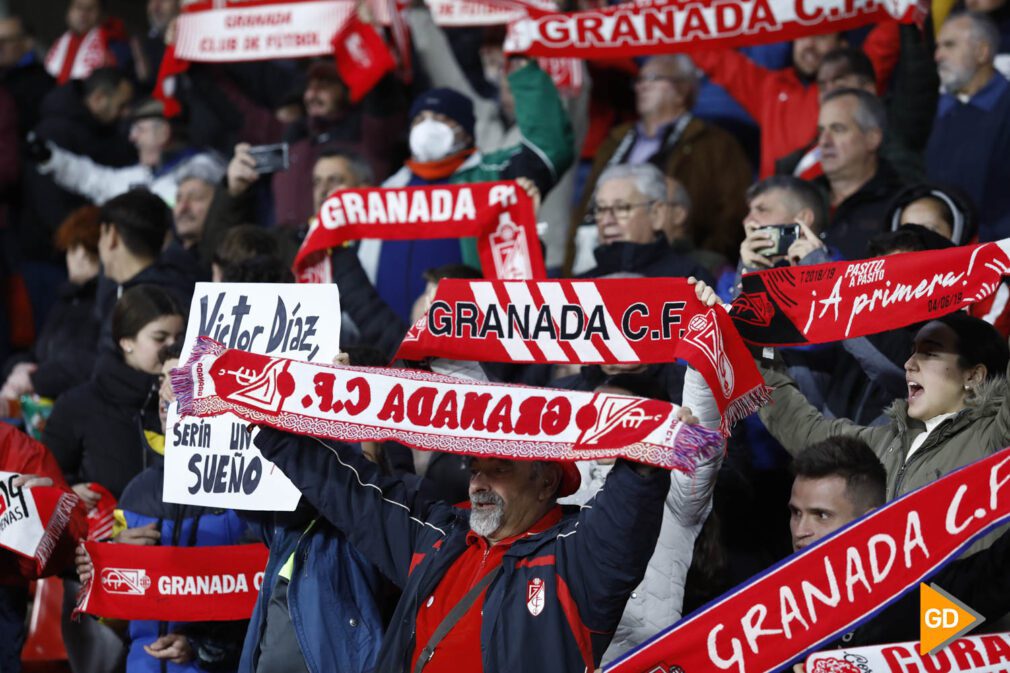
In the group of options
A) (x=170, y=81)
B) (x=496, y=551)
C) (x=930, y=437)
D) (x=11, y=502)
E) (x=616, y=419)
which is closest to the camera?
(x=616, y=419)

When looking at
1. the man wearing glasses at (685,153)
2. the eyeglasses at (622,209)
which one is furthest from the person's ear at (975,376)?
the man wearing glasses at (685,153)

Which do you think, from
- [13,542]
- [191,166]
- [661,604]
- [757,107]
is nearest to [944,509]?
[661,604]

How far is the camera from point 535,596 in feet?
15.2

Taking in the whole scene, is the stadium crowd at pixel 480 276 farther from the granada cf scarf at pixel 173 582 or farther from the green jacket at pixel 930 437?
the granada cf scarf at pixel 173 582

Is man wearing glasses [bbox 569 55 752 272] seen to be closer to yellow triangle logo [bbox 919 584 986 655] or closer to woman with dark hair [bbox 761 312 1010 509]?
woman with dark hair [bbox 761 312 1010 509]

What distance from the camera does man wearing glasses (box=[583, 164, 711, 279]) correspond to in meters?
7.18

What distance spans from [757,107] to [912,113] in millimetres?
1478

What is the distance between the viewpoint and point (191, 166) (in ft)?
31.8

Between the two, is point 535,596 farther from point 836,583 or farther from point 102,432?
point 102,432

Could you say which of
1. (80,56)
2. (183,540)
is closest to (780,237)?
(183,540)

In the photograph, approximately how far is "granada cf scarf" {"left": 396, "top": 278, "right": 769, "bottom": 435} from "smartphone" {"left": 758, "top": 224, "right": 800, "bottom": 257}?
90cm

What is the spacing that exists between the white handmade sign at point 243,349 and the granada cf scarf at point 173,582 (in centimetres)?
40

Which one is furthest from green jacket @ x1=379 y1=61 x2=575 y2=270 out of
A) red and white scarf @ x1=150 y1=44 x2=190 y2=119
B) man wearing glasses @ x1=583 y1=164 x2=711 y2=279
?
red and white scarf @ x1=150 y1=44 x2=190 y2=119

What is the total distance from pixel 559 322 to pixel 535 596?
106cm
